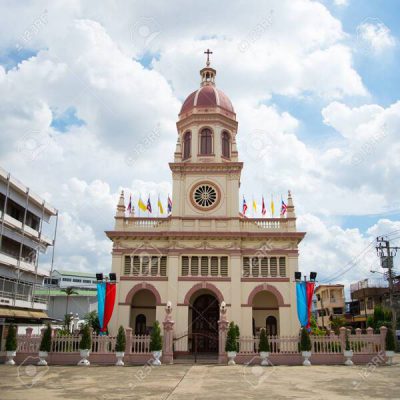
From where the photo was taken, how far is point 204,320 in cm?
3234

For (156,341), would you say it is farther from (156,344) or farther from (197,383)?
(197,383)

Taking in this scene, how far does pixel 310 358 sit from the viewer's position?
25.5 m

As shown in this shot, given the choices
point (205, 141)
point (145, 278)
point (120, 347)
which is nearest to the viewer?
point (120, 347)

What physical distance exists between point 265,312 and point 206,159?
13.2 metres

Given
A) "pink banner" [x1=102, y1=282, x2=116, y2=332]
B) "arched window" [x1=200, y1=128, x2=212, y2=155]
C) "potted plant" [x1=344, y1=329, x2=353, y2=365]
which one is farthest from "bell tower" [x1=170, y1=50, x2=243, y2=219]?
"potted plant" [x1=344, y1=329, x2=353, y2=365]

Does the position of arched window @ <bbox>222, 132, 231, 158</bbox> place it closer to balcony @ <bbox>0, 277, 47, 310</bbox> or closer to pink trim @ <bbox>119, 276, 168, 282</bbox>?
pink trim @ <bbox>119, 276, 168, 282</bbox>

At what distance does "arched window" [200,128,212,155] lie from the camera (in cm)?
3631

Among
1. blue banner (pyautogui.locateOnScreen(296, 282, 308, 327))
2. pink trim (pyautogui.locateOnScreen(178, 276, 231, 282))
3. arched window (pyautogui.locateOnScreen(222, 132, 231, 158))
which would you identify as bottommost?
blue banner (pyautogui.locateOnScreen(296, 282, 308, 327))

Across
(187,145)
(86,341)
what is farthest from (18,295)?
(187,145)

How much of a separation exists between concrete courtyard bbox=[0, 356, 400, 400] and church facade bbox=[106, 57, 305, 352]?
8.70 metres

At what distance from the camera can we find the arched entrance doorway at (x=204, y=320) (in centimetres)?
3167

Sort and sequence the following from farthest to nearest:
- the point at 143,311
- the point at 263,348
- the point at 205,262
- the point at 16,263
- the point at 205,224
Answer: the point at 16,263, the point at 205,224, the point at 143,311, the point at 205,262, the point at 263,348

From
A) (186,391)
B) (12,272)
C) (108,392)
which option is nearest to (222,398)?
(186,391)

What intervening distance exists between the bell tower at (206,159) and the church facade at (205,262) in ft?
0.28
